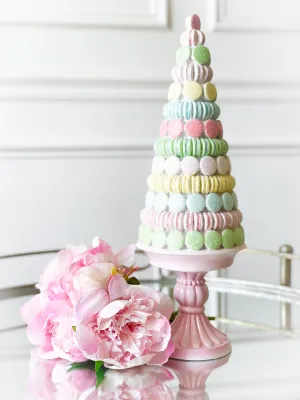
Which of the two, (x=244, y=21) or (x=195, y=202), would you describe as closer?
(x=195, y=202)

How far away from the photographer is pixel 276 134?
1114 mm

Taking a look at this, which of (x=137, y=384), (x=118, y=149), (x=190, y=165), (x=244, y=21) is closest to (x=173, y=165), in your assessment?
(x=190, y=165)

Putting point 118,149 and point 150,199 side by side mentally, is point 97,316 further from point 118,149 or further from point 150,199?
point 118,149

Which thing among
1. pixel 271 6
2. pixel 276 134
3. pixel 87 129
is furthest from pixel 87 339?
pixel 271 6

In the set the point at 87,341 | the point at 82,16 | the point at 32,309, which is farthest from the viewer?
the point at 82,16

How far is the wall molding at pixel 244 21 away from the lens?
1.08 metres

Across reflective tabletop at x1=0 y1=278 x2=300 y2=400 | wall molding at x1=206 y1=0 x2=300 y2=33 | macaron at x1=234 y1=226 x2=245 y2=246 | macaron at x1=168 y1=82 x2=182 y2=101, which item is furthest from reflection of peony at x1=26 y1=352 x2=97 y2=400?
wall molding at x1=206 y1=0 x2=300 y2=33

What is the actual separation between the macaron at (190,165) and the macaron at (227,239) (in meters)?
0.07

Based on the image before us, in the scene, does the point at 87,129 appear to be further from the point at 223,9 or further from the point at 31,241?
the point at 223,9

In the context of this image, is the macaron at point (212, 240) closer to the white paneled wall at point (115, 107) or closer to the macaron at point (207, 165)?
the macaron at point (207, 165)

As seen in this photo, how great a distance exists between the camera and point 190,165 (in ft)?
2.03

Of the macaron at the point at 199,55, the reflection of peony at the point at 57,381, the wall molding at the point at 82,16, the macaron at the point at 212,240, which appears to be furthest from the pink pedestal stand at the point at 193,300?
the wall molding at the point at 82,16

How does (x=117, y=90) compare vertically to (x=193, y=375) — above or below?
above

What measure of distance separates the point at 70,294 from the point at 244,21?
0.69 meters
